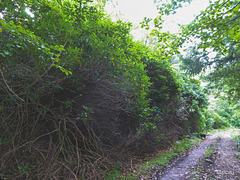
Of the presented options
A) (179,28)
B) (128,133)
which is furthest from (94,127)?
(179,28)

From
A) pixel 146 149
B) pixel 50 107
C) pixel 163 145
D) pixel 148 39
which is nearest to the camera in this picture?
pixel 50 107

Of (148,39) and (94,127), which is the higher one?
(148,39)

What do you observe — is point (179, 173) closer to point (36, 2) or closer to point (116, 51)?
point (116, 51)

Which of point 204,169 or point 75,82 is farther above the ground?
point 75,82

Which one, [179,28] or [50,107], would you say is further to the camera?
[179,28]

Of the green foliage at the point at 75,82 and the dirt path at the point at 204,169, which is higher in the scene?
the green foliage at the point at 75,82

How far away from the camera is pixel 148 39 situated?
14.5 meters

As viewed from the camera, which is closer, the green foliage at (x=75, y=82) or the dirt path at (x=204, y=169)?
the green foliage at (x=75, y=82)

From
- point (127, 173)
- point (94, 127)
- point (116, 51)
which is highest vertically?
point (116, 51)

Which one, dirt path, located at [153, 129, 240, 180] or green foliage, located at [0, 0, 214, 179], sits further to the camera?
dirt path, located at [153, 129, 240, 180]

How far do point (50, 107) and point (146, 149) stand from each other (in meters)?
3.45

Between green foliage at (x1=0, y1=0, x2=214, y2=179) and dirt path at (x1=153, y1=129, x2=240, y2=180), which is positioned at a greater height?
green foliage at (x1=0, y1=0, x2=214, y2=179)

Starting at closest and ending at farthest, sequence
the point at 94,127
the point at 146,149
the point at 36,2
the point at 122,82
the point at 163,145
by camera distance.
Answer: the point at 36,2 < the point at 122,82 < the point at 94,127 < the point at 146,149 < the point at 163,145

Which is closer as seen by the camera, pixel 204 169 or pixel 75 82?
pixel 75 82
